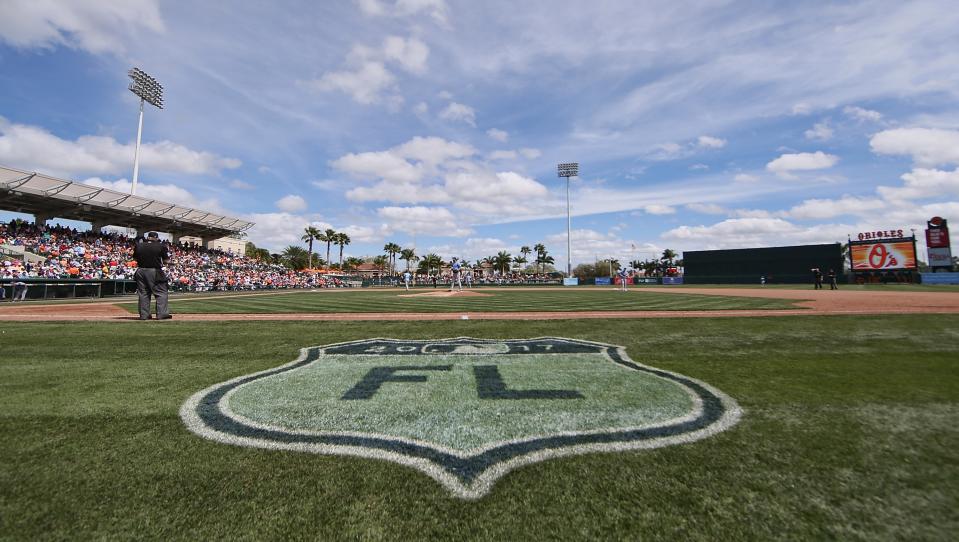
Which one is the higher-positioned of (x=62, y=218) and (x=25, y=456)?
(x=62, y=218)

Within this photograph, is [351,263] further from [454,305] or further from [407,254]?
[454,305]

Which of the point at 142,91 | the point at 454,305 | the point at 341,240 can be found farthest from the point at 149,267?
the point at 341,240

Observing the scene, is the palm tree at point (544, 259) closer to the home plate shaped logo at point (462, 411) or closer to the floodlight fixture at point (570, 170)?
the floodlight fixture at point (570, 170)

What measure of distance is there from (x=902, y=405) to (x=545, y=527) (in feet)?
12.2

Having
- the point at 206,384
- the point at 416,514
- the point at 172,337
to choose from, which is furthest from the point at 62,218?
the point at 416,514

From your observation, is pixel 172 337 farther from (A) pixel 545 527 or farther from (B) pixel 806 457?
(B) pixel 806 457

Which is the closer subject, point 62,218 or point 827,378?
point 827,378

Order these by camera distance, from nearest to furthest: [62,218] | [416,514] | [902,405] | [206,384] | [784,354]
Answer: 1. [416,514]
2. [902,405]
3. [206,384]
4. [784,354]
5. [62,218]

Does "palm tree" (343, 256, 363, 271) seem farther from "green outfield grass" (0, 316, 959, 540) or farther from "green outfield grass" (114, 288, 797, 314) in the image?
"green outfield grass" (0, 316, 959, 540)

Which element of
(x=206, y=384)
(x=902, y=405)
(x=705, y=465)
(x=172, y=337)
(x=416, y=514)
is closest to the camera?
(x=416, y=514)

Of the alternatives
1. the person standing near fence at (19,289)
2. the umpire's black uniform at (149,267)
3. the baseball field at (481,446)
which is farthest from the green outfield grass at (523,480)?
the person standing near fence at (19,289)

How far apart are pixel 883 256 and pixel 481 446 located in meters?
63.7

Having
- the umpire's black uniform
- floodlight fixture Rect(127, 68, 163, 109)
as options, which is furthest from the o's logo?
floodlight fixture Rect(127, 68, 163, 109)

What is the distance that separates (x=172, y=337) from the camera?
7.18 m
